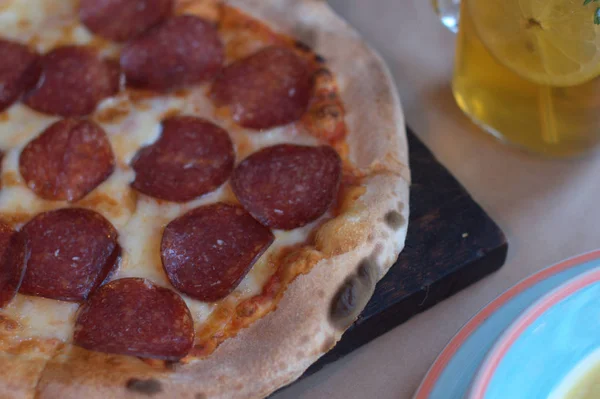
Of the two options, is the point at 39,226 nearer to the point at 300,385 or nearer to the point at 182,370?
the point at 182,370

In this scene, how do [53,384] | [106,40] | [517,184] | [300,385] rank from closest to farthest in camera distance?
[53,384] → [300,385] → [517,184] → [106,40]

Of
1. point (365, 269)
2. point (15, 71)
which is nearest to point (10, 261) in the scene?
point (15, 71)

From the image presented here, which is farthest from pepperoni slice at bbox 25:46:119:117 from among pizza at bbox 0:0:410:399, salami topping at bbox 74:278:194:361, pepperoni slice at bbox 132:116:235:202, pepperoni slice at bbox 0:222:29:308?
salami topping at bbox 74:278:194:361

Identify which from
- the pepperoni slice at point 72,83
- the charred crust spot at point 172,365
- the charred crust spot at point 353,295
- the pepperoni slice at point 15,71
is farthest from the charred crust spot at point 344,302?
the pepperoni slice at point 15,71

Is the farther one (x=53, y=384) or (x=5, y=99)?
(x=5, y=99)

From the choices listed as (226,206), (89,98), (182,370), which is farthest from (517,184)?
(89,98)

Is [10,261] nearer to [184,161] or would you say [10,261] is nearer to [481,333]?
[184,161]

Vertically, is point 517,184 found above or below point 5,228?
above

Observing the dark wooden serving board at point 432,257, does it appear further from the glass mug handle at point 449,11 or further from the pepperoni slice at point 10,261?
the pepperoni slice at point 10,261
